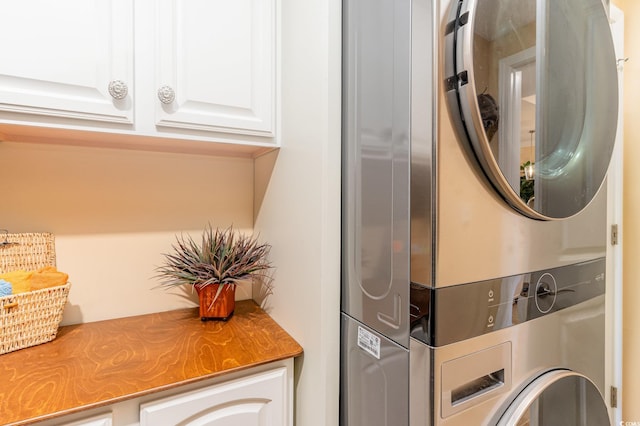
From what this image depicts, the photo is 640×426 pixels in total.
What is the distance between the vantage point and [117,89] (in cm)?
90

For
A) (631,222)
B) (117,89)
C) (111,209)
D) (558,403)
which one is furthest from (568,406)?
(111,209)

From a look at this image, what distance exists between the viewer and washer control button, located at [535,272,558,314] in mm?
772

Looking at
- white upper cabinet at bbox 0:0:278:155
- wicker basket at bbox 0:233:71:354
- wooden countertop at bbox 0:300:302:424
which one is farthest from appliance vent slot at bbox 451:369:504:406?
wicker basket at bbox 0:233:71:354

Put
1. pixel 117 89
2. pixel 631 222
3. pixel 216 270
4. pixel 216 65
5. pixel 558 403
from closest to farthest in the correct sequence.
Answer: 1. pixel 558 403
2. pixel 117 89
3. pixel 216 65
4. pixel 216 270
5. pixel 631 222

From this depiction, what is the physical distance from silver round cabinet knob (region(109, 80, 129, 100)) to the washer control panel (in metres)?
0.96

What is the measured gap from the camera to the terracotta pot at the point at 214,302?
3.96ft

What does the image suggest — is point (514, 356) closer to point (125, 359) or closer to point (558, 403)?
point (558, 403)

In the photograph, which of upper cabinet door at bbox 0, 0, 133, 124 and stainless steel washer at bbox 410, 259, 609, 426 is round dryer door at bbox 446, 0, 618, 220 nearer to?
stainless steel washer at bbox 410, 259, 609, 426

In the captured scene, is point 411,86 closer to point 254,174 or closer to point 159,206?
point 254,174

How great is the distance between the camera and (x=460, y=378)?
653mm

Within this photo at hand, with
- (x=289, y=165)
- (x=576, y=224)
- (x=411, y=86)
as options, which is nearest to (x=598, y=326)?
(x=576, y=224)

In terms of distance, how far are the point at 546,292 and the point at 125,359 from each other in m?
1.18

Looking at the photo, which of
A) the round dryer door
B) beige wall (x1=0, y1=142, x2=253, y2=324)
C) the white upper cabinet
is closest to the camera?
the round dryer door

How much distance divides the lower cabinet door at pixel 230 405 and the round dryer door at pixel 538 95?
849 mm
